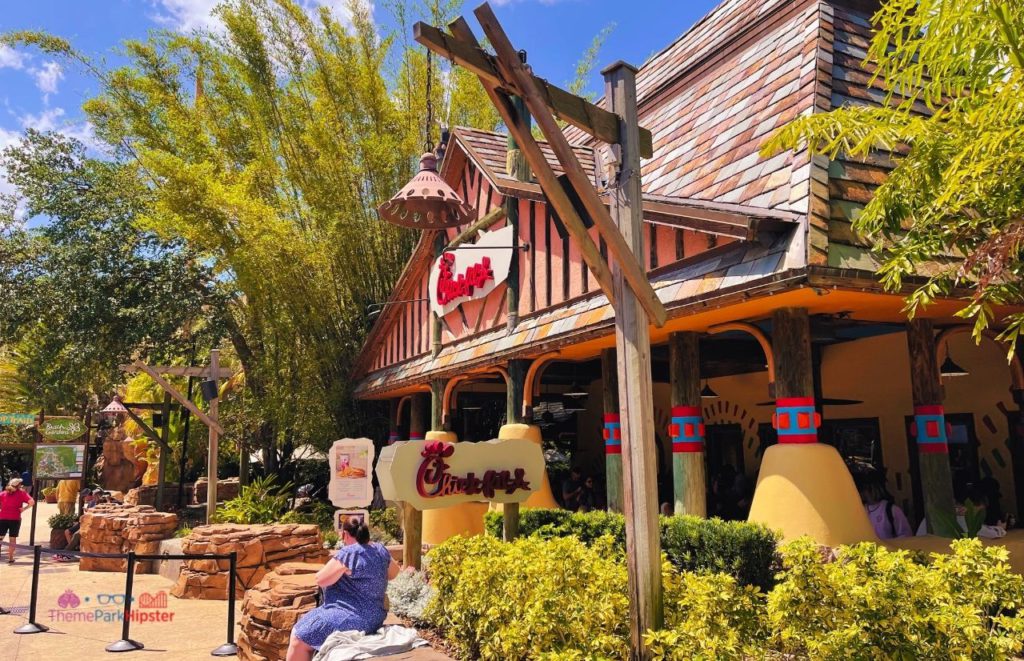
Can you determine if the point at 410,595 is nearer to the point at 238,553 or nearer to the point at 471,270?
the point at 238,553

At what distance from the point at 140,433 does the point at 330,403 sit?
36.1ft

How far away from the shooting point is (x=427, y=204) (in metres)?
7.90

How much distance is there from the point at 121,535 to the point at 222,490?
27.8ft

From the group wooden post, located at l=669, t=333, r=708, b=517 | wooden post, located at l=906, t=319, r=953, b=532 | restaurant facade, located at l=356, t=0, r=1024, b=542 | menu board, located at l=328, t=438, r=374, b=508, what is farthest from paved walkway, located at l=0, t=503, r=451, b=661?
wooden post, located at l=906, t=319, r=953, b=532

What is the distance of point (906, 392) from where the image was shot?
31.8 ft

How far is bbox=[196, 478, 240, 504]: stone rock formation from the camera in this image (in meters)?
20.7

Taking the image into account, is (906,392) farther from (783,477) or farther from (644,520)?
(644,520)

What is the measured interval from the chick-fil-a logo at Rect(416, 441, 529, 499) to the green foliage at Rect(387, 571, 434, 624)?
1.35m

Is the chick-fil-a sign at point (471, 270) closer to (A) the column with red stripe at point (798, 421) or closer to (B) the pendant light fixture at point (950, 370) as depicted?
(A) the column with red stripe at point (798, 421)

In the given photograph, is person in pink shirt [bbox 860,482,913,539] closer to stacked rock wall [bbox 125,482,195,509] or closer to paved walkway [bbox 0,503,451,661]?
paved walkway [bbox 0,503,451,661]

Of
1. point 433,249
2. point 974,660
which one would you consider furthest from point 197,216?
point 974,660

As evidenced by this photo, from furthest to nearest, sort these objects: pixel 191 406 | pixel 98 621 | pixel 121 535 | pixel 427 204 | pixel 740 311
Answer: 1. pixel 191 406
2. pixel 121 535
3. pixel 98 621
4. pixel 427 204
5. pixel 740 311

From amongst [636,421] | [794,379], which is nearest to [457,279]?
[794,379]

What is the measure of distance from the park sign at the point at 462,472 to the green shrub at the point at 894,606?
303cm
